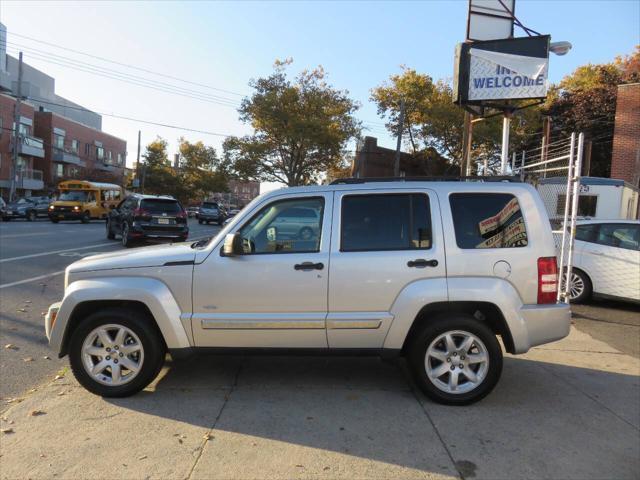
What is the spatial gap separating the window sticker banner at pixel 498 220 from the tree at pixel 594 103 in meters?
27.7

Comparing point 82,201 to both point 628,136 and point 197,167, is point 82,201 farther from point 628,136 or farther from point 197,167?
point 197,167

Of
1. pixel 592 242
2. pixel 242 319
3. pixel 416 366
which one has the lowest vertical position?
pixel 416 366

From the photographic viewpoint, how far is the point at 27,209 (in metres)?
31.3

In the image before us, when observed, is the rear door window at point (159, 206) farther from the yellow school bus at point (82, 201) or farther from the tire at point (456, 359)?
the yellow school bus at point (82, 201)

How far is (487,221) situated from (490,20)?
9.30m

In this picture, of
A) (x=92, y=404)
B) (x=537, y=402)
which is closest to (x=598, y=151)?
(x=537, y=402)

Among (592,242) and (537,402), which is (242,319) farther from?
(592,242)

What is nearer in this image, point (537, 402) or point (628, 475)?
point (628, 475)

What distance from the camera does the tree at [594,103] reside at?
27.8m

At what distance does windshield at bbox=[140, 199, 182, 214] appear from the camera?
15.1 metres

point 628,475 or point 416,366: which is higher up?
point 416,366

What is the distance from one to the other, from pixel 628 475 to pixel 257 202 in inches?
130

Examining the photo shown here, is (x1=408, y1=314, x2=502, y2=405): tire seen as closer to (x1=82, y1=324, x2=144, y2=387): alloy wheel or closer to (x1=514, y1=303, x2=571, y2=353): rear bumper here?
(x1=514, y1=303, x2=571, y2=353): rear bumper

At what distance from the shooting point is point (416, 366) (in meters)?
4.12
